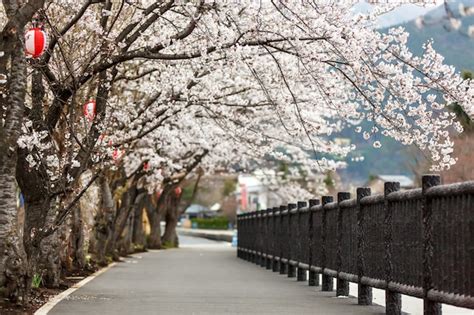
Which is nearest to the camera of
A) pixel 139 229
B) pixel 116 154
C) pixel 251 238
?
pixel 116 154

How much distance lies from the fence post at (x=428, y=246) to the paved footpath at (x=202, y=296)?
94.1 inches

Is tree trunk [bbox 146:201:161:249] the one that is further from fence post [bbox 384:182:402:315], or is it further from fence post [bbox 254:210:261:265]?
fence post [bbox 384:182:402:315]

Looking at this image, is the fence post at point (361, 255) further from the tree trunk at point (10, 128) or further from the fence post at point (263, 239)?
the fence post at point (263, 239)

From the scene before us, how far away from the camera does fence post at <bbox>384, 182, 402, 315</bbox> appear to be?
12.2 meters

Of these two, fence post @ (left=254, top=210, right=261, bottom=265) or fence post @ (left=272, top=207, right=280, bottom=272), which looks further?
fence post @ (left=254, top=210, right=261, bottom=265)

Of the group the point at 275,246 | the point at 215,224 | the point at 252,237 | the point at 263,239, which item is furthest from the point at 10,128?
the point at 215,224

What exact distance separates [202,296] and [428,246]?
547 centimetres

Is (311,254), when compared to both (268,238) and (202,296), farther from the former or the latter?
(268,238)

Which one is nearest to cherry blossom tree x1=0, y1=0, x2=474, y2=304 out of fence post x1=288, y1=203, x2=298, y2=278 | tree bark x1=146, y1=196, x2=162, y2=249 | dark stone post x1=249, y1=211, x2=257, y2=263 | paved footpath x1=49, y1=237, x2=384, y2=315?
paved footpath x1=49, y1=237, x2=384, y2=315

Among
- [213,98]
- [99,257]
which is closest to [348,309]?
[213,98]

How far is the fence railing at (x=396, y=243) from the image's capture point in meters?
9.58

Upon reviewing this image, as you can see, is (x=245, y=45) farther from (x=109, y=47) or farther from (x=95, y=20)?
(x=95, y=20)

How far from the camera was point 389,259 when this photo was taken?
12312 mm

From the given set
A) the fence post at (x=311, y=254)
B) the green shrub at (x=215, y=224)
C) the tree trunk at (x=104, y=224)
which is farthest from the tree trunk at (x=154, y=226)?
the green shrub at (x=215, y=224)
